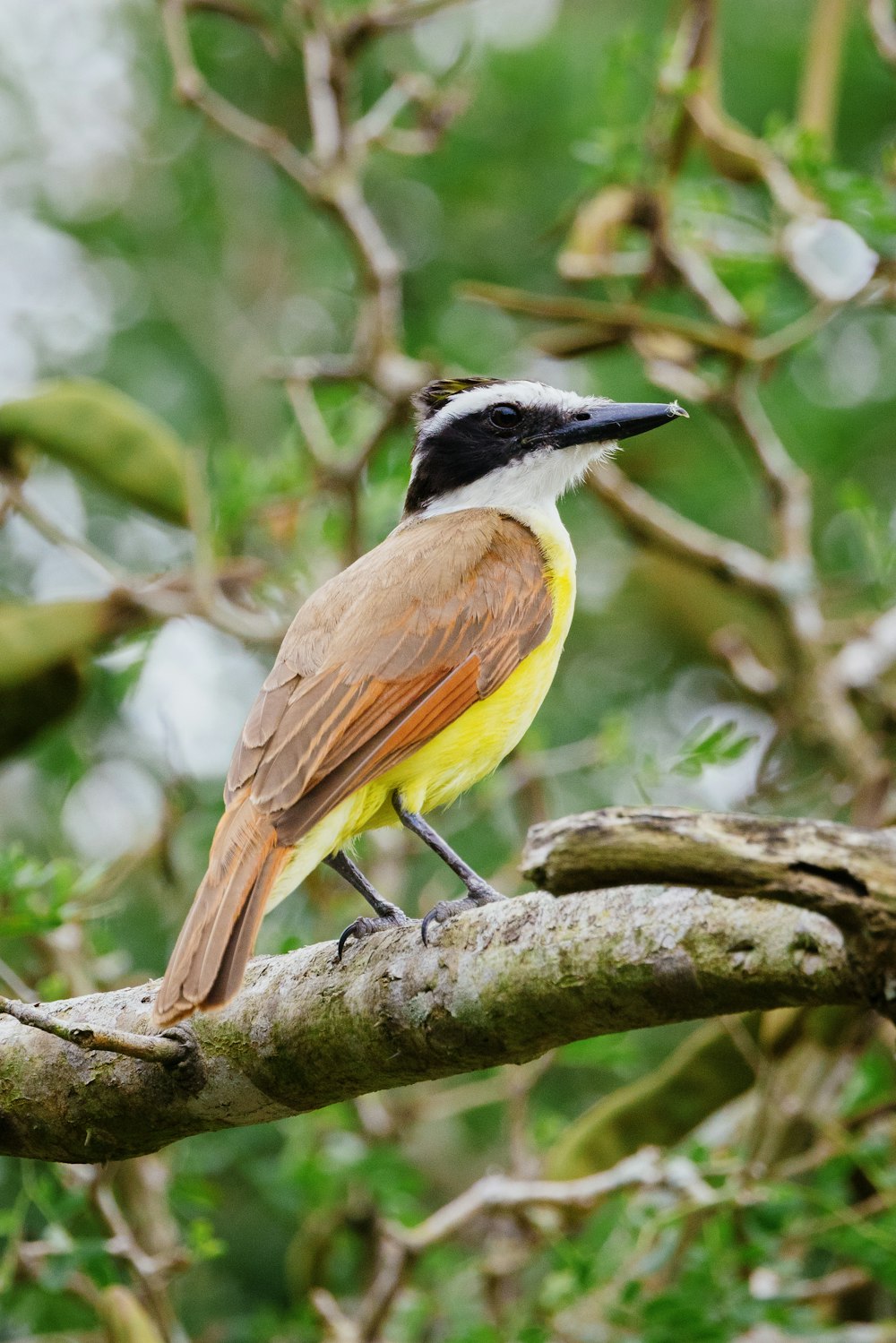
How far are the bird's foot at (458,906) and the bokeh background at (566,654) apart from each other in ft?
2.30

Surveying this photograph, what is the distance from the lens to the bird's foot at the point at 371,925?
309 cm

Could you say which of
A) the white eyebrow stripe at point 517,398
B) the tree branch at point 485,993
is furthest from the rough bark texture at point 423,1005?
the white eyebrow stripe at point 517,398

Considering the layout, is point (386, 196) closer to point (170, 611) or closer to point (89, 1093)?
point (170, 611)

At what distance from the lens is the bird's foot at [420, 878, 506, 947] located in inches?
110

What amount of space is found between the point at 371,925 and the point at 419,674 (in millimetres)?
589

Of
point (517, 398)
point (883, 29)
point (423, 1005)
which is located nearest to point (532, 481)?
point (517, 398)

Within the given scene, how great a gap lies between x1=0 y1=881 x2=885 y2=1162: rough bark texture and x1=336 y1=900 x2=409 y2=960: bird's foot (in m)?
0.09

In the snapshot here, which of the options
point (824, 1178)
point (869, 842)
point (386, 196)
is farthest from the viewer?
point (386, 196)

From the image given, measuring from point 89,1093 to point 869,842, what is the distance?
150 cm

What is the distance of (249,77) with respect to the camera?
9914mm

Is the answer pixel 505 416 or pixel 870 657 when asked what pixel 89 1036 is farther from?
pixel 870 657

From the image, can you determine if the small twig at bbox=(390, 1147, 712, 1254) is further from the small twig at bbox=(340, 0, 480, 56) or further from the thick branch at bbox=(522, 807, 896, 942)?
the small twig at bbox=(340, 0, 480, 56)

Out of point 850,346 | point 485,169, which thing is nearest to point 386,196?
point 485,169

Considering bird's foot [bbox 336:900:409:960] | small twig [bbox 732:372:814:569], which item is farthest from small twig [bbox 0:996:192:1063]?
small twig [bbox 732:372:814:569]
